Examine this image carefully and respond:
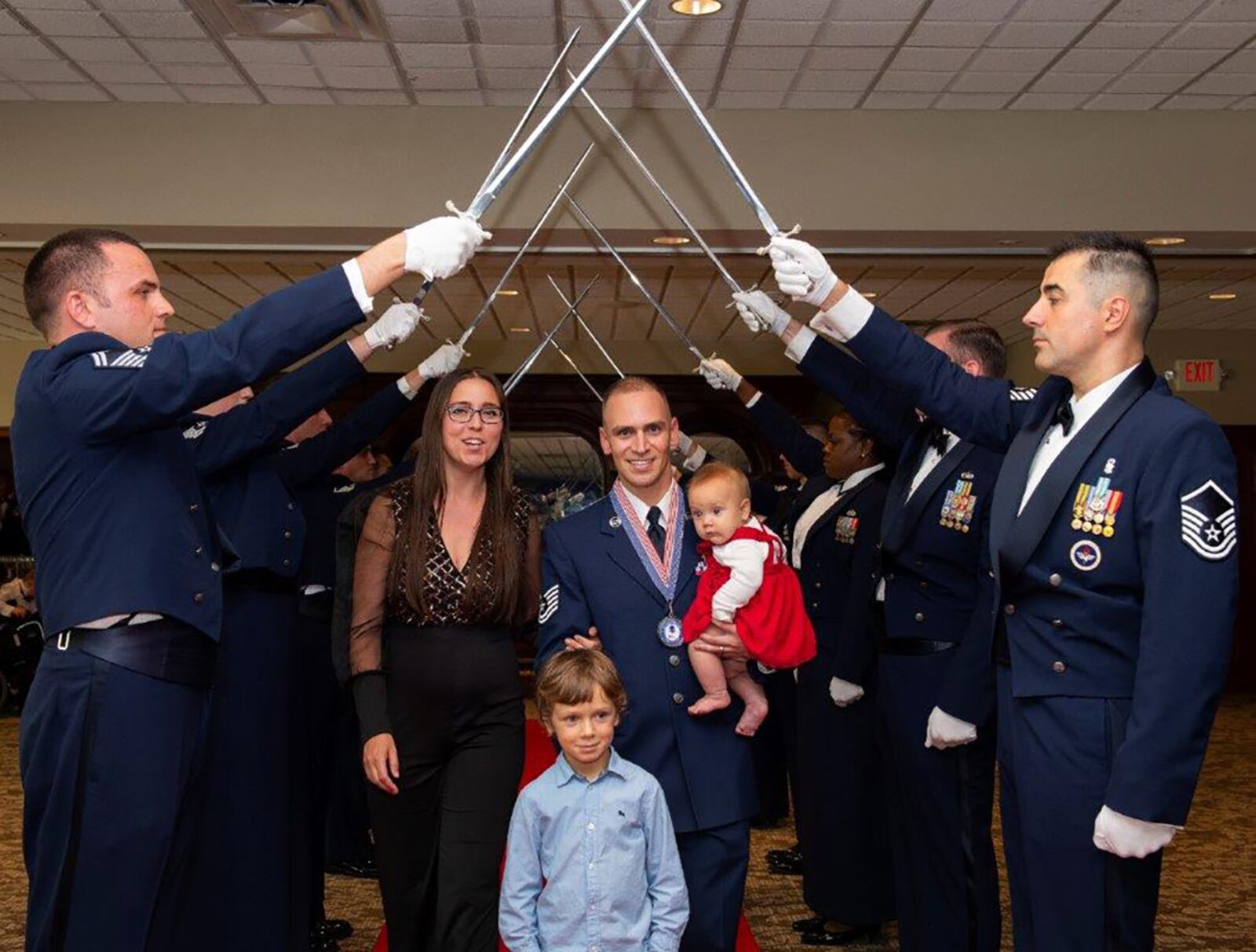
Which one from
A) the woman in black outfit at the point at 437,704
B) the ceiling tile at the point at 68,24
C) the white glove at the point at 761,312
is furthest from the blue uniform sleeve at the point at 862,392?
the ceiling tile at the point at 68,24

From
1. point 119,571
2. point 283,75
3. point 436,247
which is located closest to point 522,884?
point 119,571

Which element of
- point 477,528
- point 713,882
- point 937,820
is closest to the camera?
Answer: point 713,882

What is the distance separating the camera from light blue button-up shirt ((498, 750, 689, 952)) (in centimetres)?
266

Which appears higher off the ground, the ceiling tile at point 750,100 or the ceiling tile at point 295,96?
the ceiling tile at point 750,100

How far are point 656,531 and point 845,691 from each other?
1366 mm

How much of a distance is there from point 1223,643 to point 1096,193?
4.36 m

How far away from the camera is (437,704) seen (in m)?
3.08

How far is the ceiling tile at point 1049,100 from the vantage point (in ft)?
19.3

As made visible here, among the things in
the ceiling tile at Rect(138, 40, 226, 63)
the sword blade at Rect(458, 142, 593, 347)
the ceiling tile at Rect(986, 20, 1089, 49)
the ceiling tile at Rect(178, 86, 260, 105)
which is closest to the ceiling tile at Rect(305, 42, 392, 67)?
the ceiling tile at Rect(138, 40, 226, 63)

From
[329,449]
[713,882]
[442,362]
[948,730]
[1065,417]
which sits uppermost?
[442,362]

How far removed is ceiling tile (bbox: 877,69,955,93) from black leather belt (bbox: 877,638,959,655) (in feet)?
9.52

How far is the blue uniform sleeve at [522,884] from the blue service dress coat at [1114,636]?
3.11 ft

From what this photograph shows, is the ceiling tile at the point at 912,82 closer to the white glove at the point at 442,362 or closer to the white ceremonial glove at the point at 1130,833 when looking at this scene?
the white glove at the point at 442,362

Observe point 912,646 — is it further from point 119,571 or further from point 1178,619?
point 119,571
